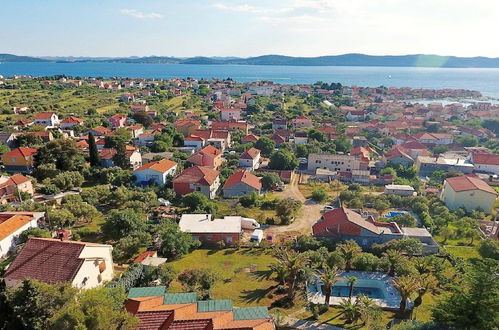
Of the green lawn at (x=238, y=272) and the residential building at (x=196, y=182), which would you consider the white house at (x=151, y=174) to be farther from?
the green lawn at (x=238, y=272)

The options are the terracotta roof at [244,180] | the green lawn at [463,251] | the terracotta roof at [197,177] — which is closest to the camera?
the green lawn at [463,251]

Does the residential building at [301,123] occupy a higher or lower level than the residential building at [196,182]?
higher

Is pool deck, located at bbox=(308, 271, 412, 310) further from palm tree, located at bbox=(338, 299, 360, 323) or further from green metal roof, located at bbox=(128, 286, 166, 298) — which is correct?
green metal roof, located at bbox=(128, 286, 166, 298)

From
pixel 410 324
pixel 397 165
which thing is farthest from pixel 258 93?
pixel 410 324

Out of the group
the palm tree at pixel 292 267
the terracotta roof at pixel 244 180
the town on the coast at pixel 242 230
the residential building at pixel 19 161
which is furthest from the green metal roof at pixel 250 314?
Result: the residential building at pixel 19 161

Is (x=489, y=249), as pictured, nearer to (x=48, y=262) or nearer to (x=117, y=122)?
(x=48, y=262)

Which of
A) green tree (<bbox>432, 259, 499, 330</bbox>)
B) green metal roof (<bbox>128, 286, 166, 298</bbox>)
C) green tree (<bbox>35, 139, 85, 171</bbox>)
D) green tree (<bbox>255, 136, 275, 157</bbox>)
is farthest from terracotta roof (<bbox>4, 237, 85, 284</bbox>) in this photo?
green tree (<bbox>255, 136, 275, 157</bbox>)
